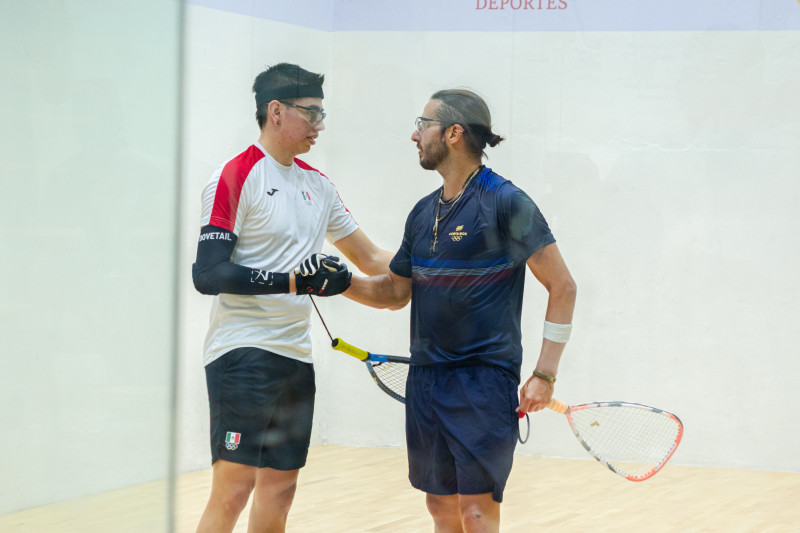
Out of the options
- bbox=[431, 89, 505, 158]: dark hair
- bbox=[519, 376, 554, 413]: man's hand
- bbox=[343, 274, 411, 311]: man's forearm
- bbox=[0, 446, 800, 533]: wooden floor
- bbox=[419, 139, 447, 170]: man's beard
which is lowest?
bbox=[0, 446, 800, 533]: wooden floor

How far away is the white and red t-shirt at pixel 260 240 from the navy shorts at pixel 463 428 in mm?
347

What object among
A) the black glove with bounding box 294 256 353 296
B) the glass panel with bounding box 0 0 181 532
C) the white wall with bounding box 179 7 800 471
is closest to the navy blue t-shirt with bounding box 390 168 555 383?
the black glove with bounding box 294 256 353 296

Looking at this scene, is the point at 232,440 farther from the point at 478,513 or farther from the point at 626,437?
the point at 626,437

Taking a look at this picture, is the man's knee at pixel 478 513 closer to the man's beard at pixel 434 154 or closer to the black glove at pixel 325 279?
the black glove at pixel 325 279

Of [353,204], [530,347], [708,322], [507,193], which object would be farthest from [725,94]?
[507,193]

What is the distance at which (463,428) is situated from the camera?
221 cm

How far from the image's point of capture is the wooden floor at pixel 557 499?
11.6ft

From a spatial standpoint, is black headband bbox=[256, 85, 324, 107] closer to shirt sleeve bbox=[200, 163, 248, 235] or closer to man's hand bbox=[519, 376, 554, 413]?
shirt sleeve bbox=[200, 163, 248, 235]

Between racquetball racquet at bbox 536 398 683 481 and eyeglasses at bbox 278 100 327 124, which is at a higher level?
eyeglasses at bbox 278 100 327 124

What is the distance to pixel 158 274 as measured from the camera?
1898mm

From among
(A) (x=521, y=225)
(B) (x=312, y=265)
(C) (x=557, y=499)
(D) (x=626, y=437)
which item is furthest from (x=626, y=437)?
(B) (x=312, y=265)

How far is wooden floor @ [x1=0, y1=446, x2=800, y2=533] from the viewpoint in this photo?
3521mm

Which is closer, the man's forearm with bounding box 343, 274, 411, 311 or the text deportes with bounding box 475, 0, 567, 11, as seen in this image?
the man's forearm with bounding box 343, 274, 411, 311

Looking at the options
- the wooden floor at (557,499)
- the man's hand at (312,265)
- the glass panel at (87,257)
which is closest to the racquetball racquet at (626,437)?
the wooden floor at (557,499)
